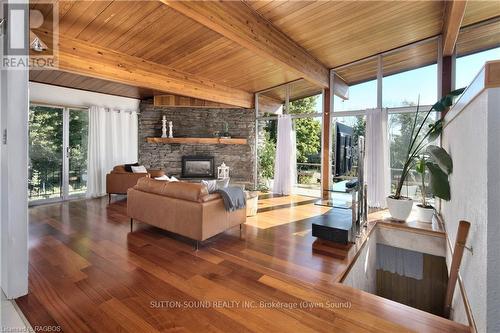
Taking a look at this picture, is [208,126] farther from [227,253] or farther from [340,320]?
[340,320]

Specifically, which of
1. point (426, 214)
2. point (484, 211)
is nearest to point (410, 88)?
point (426, 214)

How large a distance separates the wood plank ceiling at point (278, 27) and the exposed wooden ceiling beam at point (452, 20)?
0.99ft

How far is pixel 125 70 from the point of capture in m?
4.19

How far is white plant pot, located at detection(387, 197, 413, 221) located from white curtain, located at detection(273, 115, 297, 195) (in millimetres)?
2783

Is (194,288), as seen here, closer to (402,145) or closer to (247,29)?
(247,29)

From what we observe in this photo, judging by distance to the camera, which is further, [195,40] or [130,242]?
[195,40]

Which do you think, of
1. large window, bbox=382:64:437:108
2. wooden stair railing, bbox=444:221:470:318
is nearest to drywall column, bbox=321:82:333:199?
large window, bbox=382:64:437:108

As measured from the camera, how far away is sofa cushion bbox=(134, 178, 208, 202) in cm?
301

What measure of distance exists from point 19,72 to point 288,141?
17.6 ft

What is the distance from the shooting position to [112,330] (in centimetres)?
165

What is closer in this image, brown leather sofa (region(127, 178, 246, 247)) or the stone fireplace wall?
brown leather sofa (region(127, 178, 246, 247))

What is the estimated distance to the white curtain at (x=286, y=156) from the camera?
6555mm

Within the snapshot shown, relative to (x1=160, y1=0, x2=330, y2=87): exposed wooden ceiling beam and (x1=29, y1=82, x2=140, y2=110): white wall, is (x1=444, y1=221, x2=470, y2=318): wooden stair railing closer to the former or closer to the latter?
(x1=160, y1=0, x2=330, y2=87): exposed wooden ceiling beam

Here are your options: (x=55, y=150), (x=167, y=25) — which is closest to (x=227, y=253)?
(x=167, y=25)
